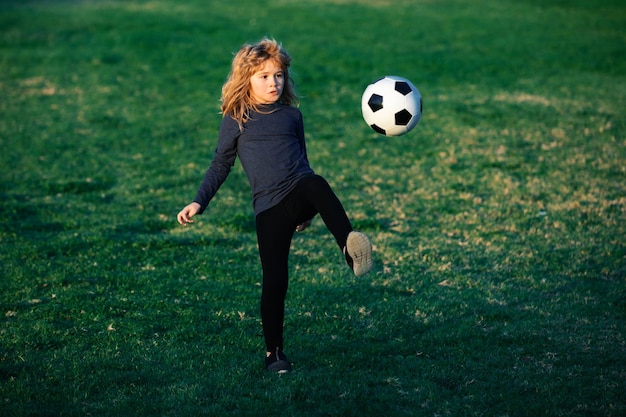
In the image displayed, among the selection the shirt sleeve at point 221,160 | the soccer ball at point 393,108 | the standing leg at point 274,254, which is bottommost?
the standing leg at point 274,254

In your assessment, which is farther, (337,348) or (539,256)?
(539,256)

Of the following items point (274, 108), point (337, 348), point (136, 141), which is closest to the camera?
point (274, 108)

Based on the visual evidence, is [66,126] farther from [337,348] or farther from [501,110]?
[337,348]

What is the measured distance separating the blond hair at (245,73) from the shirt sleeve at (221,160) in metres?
0.08

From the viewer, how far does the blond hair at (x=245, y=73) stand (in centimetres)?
562

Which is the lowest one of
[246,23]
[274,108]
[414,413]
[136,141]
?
[414,413]

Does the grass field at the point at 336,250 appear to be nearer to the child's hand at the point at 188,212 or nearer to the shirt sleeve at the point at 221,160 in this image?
the child's hand at the point at 188,212

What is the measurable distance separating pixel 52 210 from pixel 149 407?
6377 mm

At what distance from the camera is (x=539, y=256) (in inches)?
343

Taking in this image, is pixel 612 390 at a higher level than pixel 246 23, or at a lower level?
lower

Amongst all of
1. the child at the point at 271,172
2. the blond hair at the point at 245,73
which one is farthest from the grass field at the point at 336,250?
the blond hair at the point at 245,73

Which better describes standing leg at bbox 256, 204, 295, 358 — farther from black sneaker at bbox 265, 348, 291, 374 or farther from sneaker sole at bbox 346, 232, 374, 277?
sneaker sole at bbox 346, 232, 374, 277

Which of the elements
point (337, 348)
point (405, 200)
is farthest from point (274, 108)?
point (405, 200)

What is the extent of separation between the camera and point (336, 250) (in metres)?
9.16
